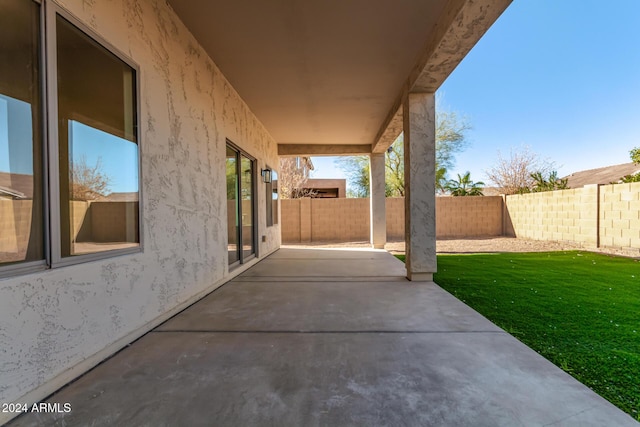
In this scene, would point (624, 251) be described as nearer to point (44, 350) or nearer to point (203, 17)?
point (203, 17)

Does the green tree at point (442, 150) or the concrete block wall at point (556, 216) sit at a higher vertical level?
the green tree at point (442, 150)

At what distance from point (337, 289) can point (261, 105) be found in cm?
387

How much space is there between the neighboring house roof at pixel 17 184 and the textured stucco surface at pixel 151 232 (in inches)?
18.9

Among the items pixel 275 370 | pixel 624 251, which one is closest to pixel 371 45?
pixel 275 370

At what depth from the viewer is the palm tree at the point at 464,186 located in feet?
47.9

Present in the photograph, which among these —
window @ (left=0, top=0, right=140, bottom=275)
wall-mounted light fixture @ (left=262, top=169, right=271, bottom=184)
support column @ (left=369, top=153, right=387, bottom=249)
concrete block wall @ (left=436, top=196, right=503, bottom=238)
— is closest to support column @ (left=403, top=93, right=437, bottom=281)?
window @ (left=0, top=0, right=140, bottom=275)

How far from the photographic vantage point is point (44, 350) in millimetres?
1699

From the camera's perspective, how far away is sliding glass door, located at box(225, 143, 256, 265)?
16.5 feet

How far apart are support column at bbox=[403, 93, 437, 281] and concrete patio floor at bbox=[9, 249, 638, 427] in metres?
1.35

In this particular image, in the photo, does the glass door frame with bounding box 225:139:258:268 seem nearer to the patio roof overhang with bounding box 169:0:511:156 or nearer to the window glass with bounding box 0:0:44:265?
the patio roof overhang with bounding box 169:0:511:156

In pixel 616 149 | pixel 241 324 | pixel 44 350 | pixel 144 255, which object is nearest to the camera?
pixel 44 350

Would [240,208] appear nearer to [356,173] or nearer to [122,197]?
[122,197]

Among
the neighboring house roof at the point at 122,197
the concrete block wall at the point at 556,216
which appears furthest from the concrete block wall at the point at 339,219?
the neighboring house roof at the point at 122,197

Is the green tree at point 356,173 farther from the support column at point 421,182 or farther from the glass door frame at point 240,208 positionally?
the support column at point 421,182
